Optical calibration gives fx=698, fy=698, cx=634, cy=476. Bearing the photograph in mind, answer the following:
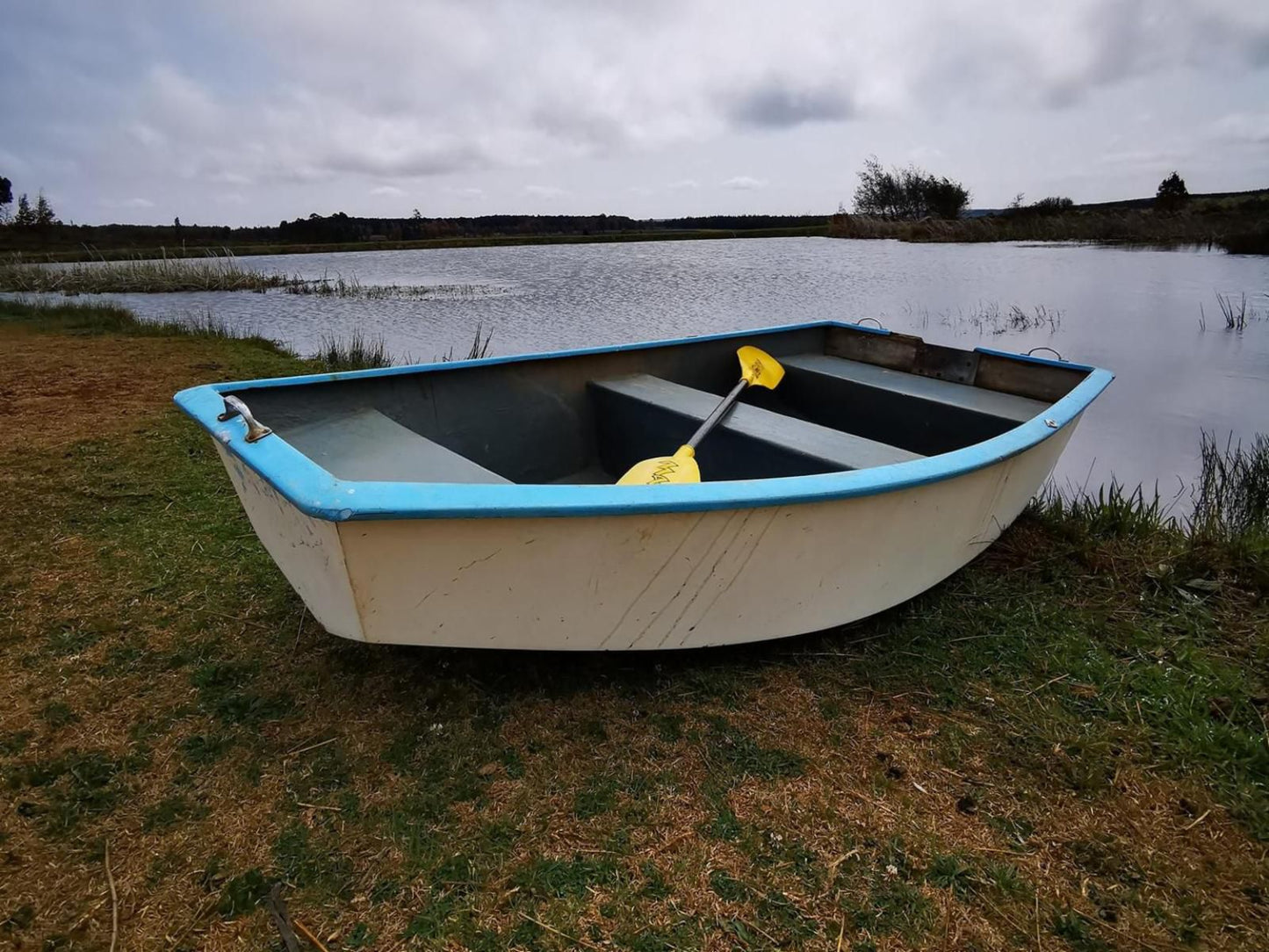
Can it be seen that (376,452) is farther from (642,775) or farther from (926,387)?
(926,387)

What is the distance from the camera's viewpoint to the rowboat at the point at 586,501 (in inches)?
70.9

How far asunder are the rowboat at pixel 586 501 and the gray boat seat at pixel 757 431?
0.04 feet

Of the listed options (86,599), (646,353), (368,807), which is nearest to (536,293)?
(646,353)

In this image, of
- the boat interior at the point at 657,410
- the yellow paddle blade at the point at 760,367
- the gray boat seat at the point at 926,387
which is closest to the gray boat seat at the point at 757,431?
the boat interior at the point at 657,410

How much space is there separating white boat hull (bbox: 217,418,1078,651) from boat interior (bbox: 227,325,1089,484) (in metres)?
0.36

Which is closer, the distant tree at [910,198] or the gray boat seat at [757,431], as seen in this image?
the gray boat seat at [757,431]

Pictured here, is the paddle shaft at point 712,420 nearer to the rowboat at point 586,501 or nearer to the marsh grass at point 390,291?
the rowboat at point 586,501

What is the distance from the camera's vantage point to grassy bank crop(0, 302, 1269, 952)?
1646 mm

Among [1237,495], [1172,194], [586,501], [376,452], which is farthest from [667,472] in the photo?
[1172,194]

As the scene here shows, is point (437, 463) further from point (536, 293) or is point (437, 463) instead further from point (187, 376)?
point (536, 293)

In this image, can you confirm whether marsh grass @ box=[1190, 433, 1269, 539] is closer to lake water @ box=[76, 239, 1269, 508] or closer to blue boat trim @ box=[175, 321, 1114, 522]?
lake water @ box=[76, 239, 1269, 508]

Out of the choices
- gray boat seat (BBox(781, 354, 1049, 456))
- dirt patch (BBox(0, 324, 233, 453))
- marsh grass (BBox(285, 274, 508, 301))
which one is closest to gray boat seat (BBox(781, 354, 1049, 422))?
gray boat seat (BBox(781, 354, 1049, 456))

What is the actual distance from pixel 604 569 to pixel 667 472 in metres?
0.83

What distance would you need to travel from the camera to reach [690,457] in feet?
9.19
